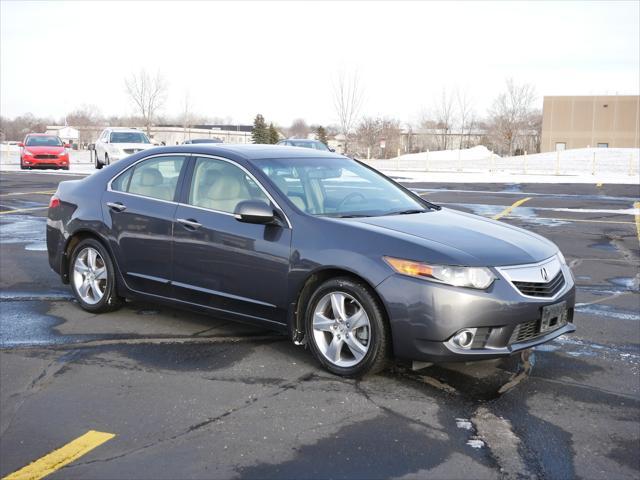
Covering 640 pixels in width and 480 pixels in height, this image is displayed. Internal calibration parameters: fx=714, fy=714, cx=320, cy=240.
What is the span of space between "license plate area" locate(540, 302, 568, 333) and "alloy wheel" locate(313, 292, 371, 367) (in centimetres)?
114

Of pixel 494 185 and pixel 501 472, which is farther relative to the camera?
pixel 494 185

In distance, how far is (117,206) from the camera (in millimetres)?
6180

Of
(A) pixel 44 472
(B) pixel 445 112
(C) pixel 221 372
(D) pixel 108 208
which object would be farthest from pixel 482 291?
(B) pixel 445 112

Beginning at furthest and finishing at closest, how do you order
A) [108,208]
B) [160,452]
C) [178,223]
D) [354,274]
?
[108,208], [178,223], [354,274], [160,452]

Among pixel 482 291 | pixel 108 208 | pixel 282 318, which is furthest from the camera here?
pixel 108 208

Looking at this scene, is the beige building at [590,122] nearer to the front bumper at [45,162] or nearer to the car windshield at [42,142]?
the car windshield at [42,142]

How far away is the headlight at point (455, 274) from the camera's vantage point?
442cm

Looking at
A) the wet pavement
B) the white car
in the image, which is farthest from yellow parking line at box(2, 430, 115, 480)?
the white car

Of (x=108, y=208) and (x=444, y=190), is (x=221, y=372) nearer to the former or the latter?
(x=108, y=208)

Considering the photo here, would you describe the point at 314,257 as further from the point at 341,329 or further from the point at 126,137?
the point at 126,137

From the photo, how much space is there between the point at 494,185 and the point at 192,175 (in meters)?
21.0

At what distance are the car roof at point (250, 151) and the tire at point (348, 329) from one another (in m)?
1.40

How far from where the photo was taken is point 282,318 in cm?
508

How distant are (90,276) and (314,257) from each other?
258 cm
